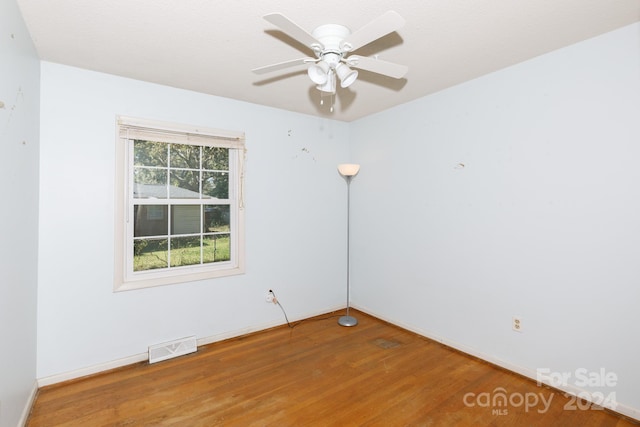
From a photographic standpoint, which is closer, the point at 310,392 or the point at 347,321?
the point at 310,392

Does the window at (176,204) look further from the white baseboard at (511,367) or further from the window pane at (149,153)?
the white baseboard at (511,367)

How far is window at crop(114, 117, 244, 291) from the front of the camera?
2.74 m

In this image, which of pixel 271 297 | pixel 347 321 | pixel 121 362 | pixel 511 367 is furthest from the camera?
pixel 347 321

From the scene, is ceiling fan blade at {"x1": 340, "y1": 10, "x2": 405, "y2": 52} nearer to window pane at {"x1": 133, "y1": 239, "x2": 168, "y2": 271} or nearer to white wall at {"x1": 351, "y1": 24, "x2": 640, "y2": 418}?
white wall at {"x1": 351, "y1": 24, "x2": 640, "y2": 418}

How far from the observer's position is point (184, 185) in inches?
121

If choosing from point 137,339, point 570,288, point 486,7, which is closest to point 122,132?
point 137,339

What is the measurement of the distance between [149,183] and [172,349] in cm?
156

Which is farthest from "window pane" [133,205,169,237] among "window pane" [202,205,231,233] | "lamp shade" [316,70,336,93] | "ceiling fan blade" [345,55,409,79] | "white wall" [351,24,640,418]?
"white wall" [351,24,640,418]

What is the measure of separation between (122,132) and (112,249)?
101 centimetres

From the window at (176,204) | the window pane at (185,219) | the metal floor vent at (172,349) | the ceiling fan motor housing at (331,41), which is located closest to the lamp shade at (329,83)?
the ceiling fan motor housing at (331,41)

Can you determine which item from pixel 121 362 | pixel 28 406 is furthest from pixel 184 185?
pixel 28 406

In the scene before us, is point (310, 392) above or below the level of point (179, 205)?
below

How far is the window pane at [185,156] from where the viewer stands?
9.82ft

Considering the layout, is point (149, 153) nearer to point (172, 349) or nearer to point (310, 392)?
point (172, 349)
